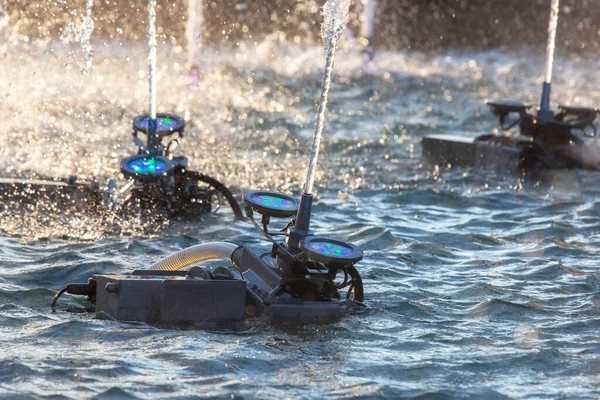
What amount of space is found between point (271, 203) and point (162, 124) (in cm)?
338

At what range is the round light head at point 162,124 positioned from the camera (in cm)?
946

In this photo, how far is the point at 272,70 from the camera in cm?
2253

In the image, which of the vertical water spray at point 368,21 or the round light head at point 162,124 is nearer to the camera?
the round light head at point 162,124

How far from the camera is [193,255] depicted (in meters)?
7.03

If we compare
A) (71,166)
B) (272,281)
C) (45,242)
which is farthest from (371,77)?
(272,281)

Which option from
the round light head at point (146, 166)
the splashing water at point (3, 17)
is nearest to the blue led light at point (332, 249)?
the round light head at point (146, 166)

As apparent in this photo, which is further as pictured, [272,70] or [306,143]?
[272,70]

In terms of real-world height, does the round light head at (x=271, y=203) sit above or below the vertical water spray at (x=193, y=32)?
below

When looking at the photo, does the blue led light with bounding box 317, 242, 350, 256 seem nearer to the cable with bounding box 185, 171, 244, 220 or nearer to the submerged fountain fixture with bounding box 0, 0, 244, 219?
the submerged fountain fixture with bounding box 0, 0, 244, 219

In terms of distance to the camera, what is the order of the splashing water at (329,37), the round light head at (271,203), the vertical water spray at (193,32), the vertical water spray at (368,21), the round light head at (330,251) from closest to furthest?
the round light head at (330,251) → the round light head at (271,203) → the splashing water at (329,37) → the vertical water spray at (193,32) → the vertical water spray at (368,21)

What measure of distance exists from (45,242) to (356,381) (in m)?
3.84

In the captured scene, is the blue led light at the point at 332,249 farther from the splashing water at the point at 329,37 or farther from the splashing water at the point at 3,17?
the splashing water at the point at 3,17

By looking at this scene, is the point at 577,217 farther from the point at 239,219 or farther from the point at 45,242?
the point at 45,242

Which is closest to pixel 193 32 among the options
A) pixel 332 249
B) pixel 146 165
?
pixel 146 165
